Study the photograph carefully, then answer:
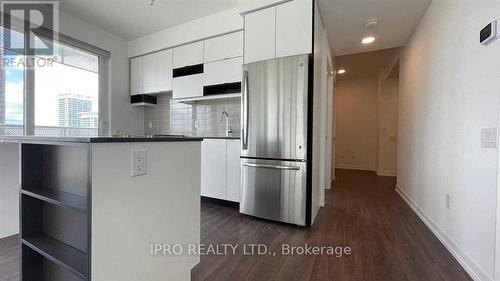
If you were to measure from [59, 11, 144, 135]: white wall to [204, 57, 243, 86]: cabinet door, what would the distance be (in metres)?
1.72

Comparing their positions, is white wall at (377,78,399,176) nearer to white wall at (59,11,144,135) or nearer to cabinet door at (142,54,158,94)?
cabinet door at (142,54,158,94)

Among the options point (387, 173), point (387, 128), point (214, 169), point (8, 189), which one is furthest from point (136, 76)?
point (387, 173)

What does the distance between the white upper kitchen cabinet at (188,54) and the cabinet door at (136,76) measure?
809 mm

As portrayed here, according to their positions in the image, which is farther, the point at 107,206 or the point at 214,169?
the point at 214,169

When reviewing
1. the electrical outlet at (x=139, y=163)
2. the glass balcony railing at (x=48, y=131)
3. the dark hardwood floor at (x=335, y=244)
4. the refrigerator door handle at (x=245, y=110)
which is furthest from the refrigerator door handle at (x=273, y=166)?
the glass balcony railing at (x=48, y=131)

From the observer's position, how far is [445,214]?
81.7 inches

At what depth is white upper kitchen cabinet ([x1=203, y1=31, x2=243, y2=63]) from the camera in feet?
9.61

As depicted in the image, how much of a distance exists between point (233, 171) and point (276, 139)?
818 mm

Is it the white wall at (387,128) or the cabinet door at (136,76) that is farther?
the white wall at (387,128)

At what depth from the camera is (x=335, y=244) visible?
2006 millimetres

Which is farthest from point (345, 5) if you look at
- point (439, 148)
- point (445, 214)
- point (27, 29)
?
point (27, 29)

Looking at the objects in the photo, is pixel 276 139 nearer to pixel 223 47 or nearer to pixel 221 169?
pixel 221 169

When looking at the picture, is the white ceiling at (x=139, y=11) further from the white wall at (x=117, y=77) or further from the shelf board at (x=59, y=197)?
the shelf board at (x=59, y=197)

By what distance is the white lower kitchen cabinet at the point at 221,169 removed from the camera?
2.92 metres
